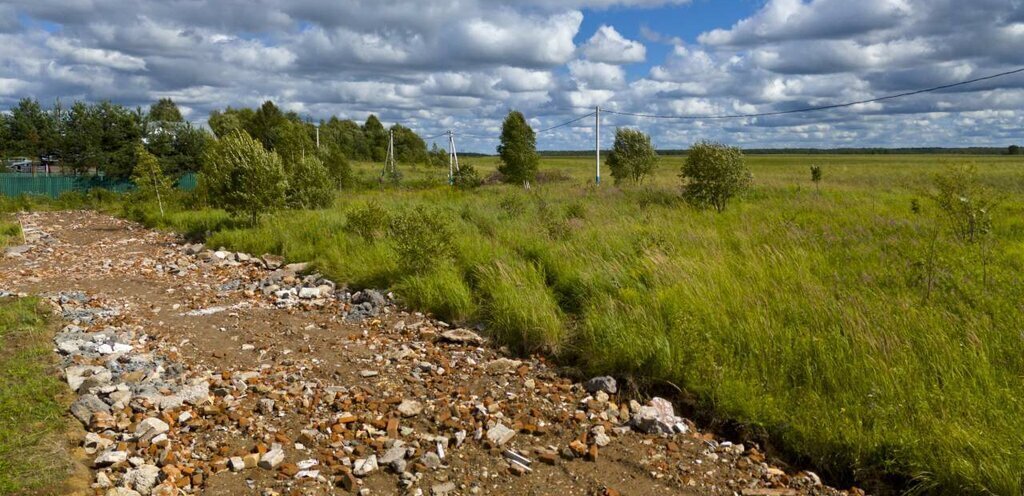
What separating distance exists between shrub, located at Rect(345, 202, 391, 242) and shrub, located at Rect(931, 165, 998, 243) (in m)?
8.99

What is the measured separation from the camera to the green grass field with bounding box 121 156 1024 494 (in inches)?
160

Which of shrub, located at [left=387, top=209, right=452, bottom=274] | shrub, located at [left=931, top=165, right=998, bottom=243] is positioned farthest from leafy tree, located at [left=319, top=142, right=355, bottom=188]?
shrub, located at [left=931, top=165, right=998, bottom=243]

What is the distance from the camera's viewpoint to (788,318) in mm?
5871

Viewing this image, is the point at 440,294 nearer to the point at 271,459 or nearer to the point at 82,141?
the point at 271,459

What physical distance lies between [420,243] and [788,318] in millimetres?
4835

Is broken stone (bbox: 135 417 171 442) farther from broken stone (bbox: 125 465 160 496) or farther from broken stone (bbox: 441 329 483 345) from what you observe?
broken stone (bbox: 441 329 483 345)

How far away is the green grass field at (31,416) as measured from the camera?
148 inches

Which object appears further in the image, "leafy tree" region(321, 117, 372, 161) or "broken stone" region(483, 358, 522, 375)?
"leafy tree" region(321, 117, 372, 161)

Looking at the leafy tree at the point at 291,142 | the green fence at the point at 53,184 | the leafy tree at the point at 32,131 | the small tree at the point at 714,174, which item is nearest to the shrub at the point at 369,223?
the small tree at the point at 714,174

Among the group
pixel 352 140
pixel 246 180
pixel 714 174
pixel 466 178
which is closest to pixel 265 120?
pixel 352 140

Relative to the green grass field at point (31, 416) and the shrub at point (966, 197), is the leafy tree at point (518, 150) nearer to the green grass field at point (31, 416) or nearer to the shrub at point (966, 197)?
the shrub at point (966, 197)

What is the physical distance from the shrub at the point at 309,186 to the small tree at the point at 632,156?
1652 cm

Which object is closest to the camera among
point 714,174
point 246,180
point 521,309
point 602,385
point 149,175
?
point 602,385

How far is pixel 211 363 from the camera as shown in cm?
617
